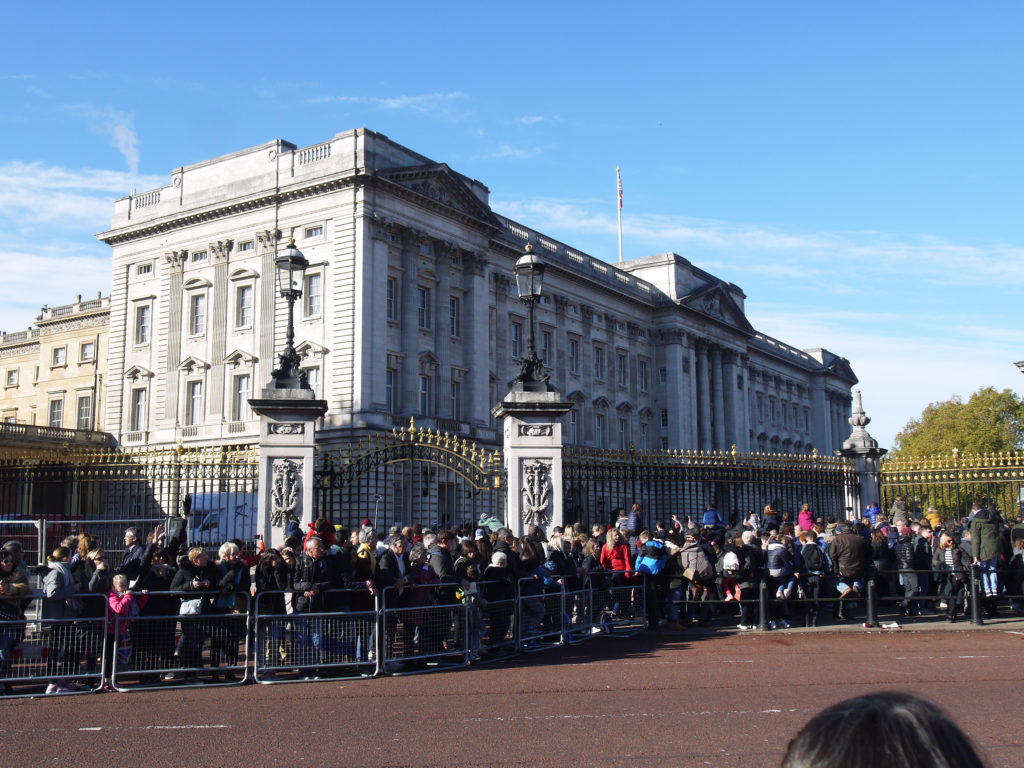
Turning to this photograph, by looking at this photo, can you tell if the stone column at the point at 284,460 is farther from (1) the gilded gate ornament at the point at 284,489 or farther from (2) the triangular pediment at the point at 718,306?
(2) the triangular pediment at the point at 718,306

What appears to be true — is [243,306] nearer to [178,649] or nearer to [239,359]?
[239,359]

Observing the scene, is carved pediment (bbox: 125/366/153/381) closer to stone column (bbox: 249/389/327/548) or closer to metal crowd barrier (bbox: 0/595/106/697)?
stone column (bbox: 249/389/327/548)

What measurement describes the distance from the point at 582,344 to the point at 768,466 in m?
41.7

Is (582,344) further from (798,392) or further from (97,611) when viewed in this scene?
(97,611)

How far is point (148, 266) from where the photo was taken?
171 ft

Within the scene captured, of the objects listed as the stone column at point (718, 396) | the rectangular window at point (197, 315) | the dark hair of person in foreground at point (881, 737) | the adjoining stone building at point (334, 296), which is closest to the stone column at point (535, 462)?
the dark hair of person in foreground at point (881, 737)

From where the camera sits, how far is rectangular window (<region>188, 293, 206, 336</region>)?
1960 inches

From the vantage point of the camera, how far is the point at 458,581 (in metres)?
13.0

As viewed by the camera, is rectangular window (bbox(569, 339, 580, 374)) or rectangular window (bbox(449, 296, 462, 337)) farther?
rectangular window (bbox(569, 339, 580, 374))

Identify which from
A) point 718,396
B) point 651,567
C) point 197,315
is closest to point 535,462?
point 651,567

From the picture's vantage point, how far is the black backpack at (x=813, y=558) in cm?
1667

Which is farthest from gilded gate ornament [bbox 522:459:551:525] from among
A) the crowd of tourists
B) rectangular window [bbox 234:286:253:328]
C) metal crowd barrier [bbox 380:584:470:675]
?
rectangular window [bbox 234:286:253:328]

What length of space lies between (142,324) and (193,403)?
19.7 ft

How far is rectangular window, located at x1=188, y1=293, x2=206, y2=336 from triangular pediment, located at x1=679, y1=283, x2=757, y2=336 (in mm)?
33247
